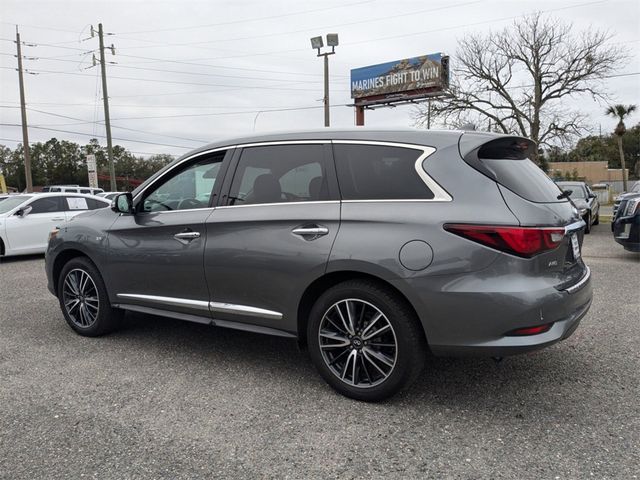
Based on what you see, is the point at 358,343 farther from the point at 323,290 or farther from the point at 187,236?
the point at 187,236

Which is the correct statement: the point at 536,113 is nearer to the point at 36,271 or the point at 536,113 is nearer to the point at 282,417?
the point at 36,271

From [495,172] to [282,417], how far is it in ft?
6.59

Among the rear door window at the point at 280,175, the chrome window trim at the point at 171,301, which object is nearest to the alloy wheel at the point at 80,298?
the chrome window trim at the point at 171,301

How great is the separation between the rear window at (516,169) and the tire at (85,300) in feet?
11.5

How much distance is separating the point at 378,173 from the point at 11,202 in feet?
33.8

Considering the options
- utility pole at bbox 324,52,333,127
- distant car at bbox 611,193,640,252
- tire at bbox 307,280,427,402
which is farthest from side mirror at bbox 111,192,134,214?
utility pole at bbox 324,52,333,127

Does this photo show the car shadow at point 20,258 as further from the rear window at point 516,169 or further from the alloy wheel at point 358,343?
the rear window at point 516,169

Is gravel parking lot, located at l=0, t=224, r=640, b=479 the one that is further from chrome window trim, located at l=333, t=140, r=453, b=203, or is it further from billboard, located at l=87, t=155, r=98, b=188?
billboard, located at l=87, t=155, r=98, b=188

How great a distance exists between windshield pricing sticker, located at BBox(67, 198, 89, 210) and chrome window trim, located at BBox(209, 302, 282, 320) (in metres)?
9.05

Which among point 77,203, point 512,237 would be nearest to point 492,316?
point 512,237

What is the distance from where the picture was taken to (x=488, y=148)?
3.23 metres

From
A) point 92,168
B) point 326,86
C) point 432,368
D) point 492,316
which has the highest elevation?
point 326,86

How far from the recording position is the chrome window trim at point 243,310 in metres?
3.57

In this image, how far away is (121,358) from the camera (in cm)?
422
